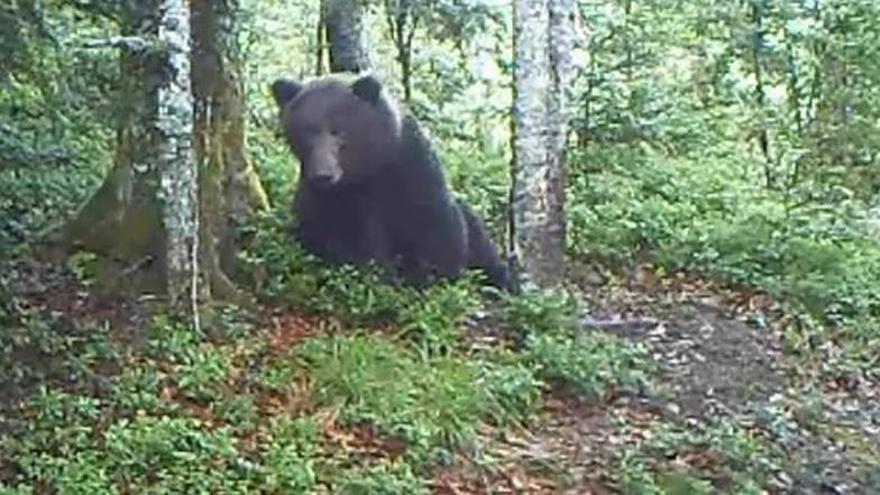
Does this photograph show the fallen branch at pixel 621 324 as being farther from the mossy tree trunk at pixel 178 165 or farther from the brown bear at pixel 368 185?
the mossy tree trunk at pixel 178 165

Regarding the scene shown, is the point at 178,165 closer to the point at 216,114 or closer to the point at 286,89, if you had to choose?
the point at 216,114

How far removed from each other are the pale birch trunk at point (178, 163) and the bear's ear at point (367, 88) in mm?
1981

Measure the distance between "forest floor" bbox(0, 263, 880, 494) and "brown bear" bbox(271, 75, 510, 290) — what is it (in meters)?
1.06

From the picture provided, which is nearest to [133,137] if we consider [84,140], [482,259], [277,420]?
[277,420]

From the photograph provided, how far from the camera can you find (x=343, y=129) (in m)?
9.90

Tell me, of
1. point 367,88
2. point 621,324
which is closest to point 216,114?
point 367,88

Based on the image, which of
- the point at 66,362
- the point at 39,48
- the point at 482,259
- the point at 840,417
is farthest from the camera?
the point at 482,259

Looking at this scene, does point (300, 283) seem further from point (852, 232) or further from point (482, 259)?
point (852, 232)

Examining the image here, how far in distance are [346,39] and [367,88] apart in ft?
17.0

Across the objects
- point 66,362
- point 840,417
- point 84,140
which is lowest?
point 840,417

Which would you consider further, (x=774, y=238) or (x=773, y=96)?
(x=773, y=96)

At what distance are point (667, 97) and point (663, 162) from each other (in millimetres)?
759

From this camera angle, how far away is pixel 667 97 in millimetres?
15445

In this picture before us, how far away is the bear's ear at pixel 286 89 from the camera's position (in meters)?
10.2
